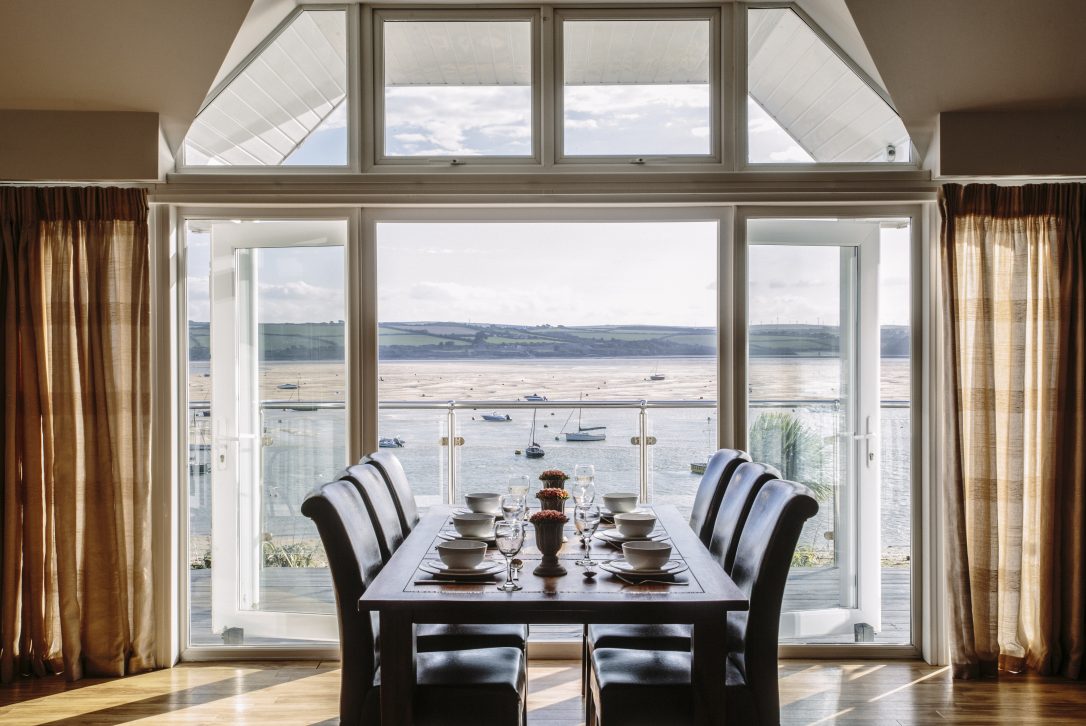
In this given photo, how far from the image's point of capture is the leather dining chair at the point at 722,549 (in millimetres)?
2555

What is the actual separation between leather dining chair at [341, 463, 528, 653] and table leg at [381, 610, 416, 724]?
0.56 metres

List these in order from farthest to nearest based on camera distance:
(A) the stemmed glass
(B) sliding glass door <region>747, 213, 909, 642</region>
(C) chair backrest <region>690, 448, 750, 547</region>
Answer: (B) sliding glass door <region>747, 213, 909, 642</region>
(C) chair backrest <region>690, 448, 750, 547</region>
(A) the stemmed glass

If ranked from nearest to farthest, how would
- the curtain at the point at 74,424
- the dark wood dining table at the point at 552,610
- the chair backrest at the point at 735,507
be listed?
the dark wood dining table at the point at 552,610, the chair backrest at the point at 735,507, the curtain at the point at 74,424

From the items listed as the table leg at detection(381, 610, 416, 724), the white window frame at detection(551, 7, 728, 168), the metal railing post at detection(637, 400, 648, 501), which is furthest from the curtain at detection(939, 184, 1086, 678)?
the table leg at detection(381, 610, 416, 724)

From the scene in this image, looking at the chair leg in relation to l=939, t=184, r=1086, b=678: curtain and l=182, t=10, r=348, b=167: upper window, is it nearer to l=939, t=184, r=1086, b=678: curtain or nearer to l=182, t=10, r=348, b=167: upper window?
l=939, t=184, r=1086, b=678: curtain

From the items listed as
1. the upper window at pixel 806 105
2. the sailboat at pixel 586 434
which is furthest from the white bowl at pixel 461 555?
Result: the upper window at pixel 806 105

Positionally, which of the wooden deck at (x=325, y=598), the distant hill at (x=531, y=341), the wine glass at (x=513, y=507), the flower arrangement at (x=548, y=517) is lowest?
the wooden deck at (x=325, y=598)

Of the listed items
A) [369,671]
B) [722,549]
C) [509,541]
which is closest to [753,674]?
[722,549]

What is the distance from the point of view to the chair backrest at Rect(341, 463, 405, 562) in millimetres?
2609

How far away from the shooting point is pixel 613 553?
2.48 m

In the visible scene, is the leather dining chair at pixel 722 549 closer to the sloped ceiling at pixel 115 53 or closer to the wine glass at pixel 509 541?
the wine glass at pixel 509 541

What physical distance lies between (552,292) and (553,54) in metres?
1.11

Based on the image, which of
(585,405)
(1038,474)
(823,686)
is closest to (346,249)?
(585,405)

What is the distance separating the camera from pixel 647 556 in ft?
7.19
